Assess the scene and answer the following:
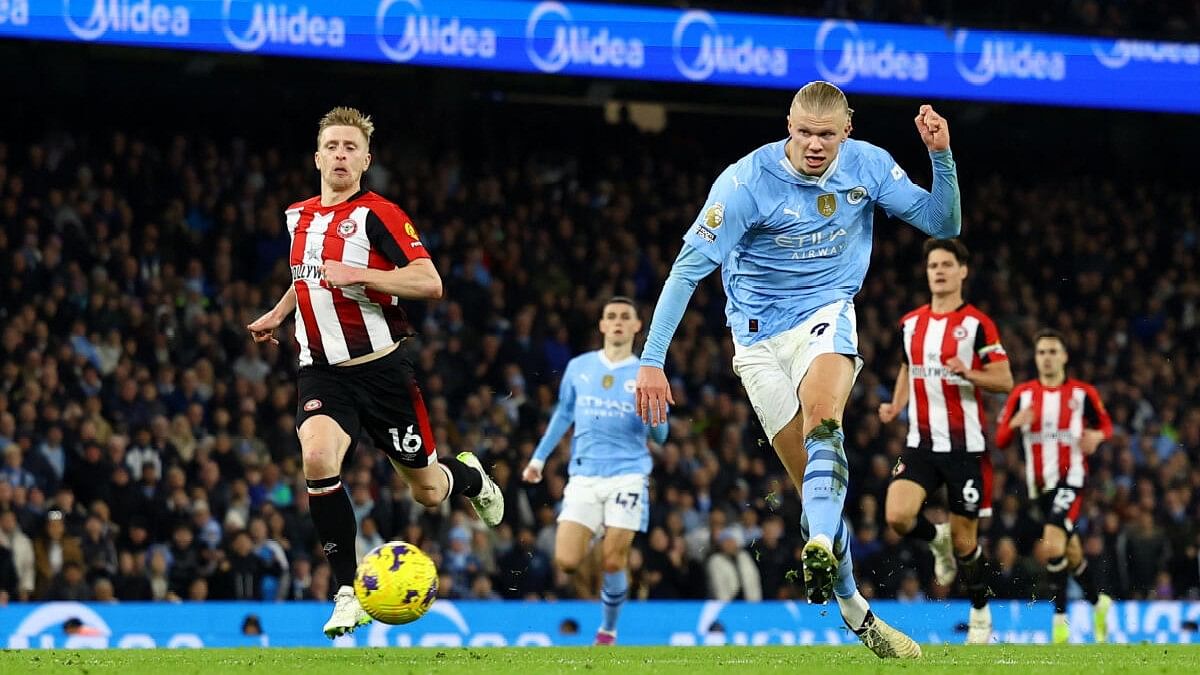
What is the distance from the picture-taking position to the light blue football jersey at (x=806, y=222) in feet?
24.6

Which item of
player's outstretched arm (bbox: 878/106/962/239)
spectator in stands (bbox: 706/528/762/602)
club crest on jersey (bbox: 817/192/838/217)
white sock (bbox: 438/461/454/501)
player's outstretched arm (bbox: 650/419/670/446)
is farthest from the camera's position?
spectator in stands (bbox: 706/528/762/602)

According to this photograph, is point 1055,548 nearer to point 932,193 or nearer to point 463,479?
point 463,479

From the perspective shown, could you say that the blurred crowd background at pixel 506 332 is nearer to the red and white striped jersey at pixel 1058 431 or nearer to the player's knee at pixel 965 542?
the player's knee at pixel 965 542

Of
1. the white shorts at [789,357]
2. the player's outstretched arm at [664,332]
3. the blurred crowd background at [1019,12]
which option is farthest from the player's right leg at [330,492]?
the blurred crowd background at [1019,12]

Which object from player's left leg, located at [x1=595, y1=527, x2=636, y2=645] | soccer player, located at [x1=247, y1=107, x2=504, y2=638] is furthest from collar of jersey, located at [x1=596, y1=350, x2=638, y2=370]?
soccer player, located at [x1=247, y1=107, x2=504, y2=638]

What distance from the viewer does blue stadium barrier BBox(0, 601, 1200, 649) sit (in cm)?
1341

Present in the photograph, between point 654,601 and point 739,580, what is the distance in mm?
1257

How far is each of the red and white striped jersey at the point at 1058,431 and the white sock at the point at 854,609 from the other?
6.31 metres

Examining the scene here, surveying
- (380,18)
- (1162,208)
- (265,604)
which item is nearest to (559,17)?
(380,18)

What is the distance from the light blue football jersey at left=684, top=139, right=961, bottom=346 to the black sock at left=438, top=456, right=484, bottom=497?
2.06 metres

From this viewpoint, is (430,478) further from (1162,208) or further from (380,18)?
(1162,208)

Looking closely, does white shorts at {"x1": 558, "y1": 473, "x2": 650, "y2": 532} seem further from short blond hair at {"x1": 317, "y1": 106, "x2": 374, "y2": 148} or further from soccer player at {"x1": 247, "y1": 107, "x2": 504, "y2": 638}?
short blond hair at {"x1": 317, "y1": 106, "x2": 374, "y2": 148}

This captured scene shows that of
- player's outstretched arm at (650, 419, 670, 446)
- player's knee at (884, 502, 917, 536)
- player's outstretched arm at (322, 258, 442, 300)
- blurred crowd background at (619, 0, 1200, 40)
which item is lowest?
player's knee at (884, 502, 917, 536)

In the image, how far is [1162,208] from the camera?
82.2 ft
